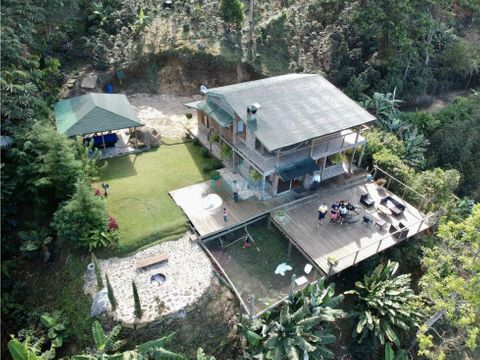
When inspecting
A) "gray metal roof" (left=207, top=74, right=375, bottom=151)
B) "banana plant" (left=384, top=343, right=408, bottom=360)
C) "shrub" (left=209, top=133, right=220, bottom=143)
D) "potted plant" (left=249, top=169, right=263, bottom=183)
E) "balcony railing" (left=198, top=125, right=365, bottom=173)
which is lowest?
"banana plant" (left=384, top=343, right=408, bottom=360)

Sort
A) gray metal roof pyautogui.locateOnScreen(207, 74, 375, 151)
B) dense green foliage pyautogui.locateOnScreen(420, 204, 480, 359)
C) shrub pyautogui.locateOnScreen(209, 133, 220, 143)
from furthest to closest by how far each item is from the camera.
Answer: shrub pyautogui.locateOnScreen(209, 133, 220, 143) → gray metal roof pyautogui.locateOnScreen(207, 74, 375, 151) → dense green foliage pyautogui.locateOnScreen(420, 204, 480, 359)

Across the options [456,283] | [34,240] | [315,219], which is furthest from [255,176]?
[34,240]

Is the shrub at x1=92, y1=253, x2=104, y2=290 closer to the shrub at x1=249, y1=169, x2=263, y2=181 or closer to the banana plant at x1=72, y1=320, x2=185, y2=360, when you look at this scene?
the banana plant at x1=72, y1=320, x2=185, y2=360

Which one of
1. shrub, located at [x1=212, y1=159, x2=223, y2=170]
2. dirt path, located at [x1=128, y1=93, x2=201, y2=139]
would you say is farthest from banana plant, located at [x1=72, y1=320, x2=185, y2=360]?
dirt path, located at [x1=128, y1=93, x2=201, y2=139]

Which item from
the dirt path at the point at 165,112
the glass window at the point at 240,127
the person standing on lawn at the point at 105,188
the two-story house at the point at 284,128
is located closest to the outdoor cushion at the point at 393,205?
the two-story house at the point at 284,128

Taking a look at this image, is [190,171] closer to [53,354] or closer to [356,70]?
[53,354]

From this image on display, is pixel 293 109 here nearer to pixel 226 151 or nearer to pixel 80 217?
pixel 226 151

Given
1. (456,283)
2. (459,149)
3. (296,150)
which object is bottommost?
(459,149)
